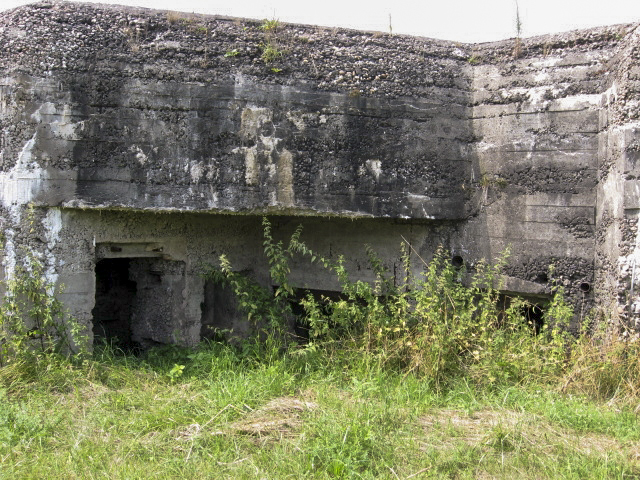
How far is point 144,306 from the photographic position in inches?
255

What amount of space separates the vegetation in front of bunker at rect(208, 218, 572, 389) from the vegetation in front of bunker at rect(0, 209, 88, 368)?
1.43 metres

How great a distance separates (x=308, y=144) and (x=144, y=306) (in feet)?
8.07

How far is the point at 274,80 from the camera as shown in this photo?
18.2 ft

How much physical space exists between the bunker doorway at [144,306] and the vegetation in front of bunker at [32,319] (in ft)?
2.58

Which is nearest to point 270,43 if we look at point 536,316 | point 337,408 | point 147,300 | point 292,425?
point 147,300

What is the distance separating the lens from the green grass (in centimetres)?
359

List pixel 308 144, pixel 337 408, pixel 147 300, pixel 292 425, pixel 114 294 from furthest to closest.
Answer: pixel 114 294, pixel 147 300, pixel 308 144, pixel 337 408, pixel 292 425

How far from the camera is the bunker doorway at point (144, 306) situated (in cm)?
623

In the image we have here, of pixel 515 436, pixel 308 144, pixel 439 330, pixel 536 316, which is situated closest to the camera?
pixel 515 436

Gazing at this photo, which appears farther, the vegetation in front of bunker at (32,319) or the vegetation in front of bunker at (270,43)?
the vegetation in front of bunker at (270,43)

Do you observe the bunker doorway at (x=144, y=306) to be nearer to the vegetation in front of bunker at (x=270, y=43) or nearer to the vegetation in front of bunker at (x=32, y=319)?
the vegetation in front of bunker at (x=32, y=319)

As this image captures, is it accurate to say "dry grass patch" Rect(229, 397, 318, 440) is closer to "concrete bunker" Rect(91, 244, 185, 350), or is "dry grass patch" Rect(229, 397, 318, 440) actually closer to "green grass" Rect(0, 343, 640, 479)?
"green grass" Rect(0, 343, 640, 479)

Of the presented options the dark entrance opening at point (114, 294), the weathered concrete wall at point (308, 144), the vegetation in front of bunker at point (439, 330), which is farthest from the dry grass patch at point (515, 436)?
the dark entrance opening at point (114, 294)

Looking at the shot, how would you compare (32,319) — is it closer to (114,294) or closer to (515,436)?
(114,294)
